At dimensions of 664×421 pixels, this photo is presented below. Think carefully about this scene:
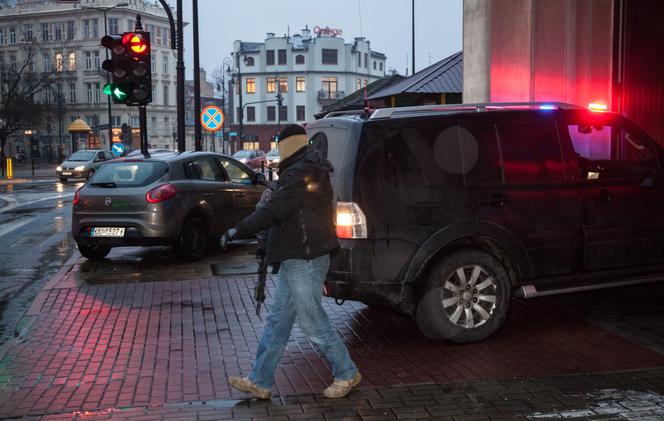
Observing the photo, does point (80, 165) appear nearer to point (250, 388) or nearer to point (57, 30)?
point (250, 388)

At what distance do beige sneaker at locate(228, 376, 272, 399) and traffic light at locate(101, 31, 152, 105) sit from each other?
8189 mm

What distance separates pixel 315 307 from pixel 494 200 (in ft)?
7.01

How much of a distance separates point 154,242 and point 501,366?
6041 millimetres

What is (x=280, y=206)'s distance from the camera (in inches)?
185

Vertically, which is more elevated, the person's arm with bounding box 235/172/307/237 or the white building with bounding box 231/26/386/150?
the white building with bounding box 231/26/386/150

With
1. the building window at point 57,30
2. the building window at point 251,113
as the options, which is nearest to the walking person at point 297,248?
the building window at point 251,113

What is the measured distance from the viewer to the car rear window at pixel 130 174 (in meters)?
10.7

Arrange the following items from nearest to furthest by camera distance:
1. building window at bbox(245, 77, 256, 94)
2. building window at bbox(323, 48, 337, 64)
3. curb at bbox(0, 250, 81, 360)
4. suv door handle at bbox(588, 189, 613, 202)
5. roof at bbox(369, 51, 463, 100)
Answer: curb at bbox(0, 250, 81, 360), suv door handle at bbox(588, 189, 613, 202), roof at bbox(369, 51, 463, 100), building window at bbox(323, 48, 337, 64), building window at bbox(245, 77, 256, 94)

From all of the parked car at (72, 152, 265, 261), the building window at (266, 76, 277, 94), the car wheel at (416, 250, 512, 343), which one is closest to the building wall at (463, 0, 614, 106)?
the parked car at (72, 152, 265, 261)

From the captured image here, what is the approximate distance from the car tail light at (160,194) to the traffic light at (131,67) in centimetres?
241

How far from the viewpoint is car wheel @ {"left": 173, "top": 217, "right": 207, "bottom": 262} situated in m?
10.8

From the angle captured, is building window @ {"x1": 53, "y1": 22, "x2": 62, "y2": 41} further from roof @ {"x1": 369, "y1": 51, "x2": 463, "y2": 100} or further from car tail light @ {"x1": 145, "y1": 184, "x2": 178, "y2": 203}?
car tail light @ {"x1": 145, "y1": 184, "x2": 178, "y2": 203}

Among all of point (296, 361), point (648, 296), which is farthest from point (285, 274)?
point (648, 296)

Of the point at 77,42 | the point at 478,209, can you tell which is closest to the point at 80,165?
the point at 478,209
